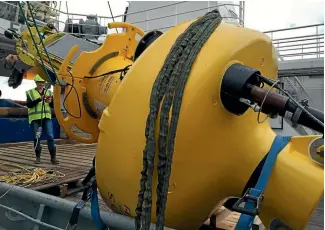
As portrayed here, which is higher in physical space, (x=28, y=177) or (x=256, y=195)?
(x=256, y=195)

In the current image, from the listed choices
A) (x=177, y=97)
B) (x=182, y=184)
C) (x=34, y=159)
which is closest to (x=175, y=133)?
(x=177, y=97)

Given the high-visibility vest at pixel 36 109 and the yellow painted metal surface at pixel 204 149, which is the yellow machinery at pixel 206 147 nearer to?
Answer: the yellow painted metal surface at pixel 204 149

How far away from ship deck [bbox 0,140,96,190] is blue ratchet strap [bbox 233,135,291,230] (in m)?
2.48

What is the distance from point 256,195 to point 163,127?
510 millimetres

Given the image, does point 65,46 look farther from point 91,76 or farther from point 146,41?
point 146,41

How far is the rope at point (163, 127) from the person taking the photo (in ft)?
4.37

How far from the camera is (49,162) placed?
16.8 feet

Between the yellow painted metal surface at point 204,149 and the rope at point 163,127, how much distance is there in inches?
1.4

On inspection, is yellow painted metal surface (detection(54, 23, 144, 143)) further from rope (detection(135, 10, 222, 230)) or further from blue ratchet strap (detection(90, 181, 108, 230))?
rope (detection(135, 10, 222, 230))

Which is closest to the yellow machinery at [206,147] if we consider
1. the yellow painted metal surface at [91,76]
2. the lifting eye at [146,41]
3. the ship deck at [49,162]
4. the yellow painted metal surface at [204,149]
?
the yellow painted metal surface at [204,149]

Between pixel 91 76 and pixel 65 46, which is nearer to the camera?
pixel 91 76

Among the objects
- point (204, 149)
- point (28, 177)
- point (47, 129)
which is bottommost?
point (28, 177)

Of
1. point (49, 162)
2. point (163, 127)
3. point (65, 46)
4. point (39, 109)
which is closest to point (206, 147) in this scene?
point (163, 127)

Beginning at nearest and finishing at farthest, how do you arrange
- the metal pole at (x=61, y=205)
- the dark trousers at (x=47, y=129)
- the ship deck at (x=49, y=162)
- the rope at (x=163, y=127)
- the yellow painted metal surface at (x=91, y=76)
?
1. the rope at (x=163, y=127)
2. the metal pole at (x=61, y=205)
3. the yellow painted metal surface at (x=91, y=76)
4. the ship deck at (x=49, y=162)
5. the dark trousers at (x=47, y=129)
